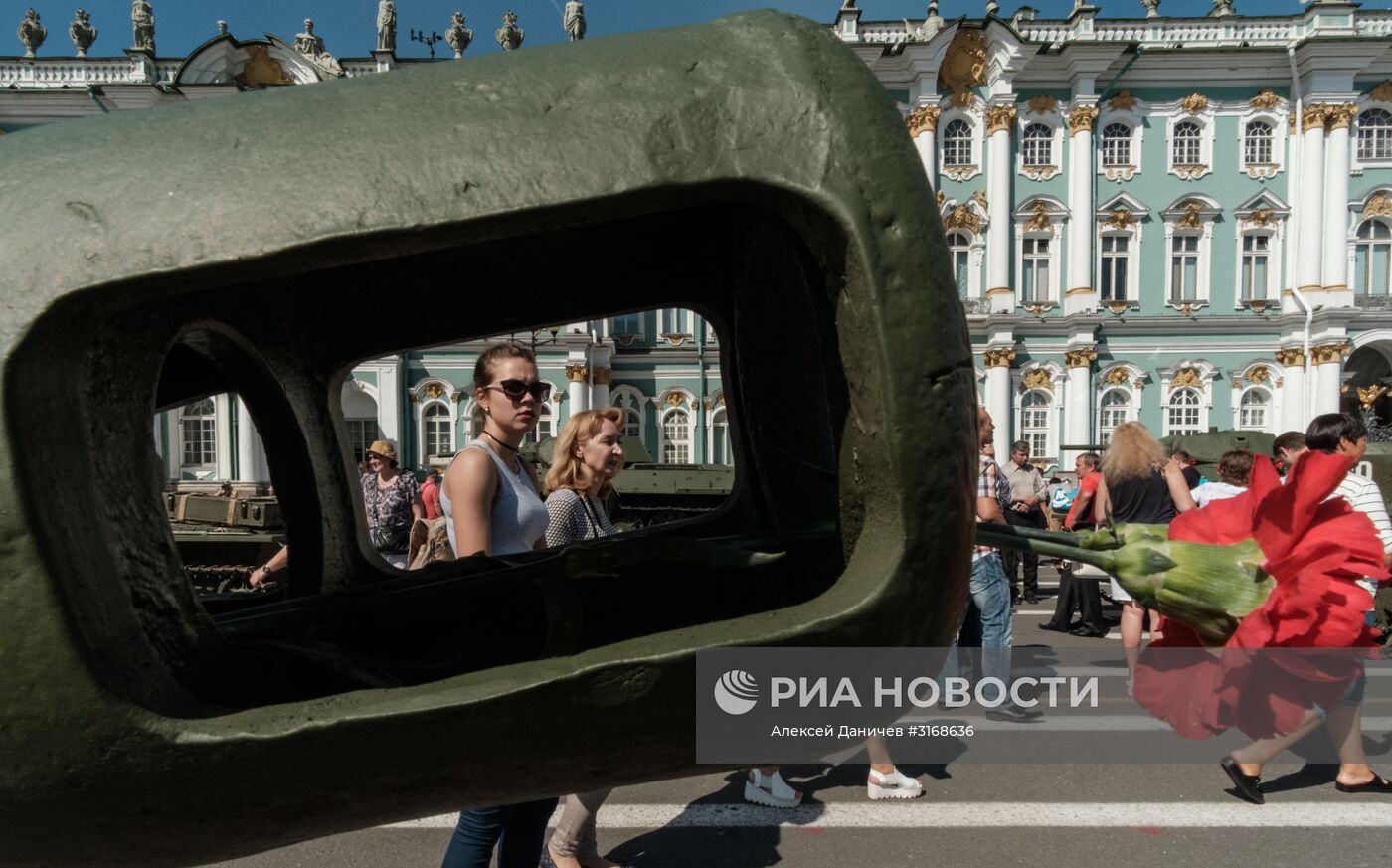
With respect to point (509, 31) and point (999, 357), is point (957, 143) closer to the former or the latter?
point (999, 357)

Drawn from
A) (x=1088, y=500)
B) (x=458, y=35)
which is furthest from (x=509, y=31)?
(x=1088, y=500)

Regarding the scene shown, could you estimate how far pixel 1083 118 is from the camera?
73.9 feet

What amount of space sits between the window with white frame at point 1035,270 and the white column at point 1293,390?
638 centimetres

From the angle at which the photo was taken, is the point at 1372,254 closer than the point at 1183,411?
Yes

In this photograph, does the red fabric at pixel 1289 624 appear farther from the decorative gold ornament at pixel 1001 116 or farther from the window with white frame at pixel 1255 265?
the window with white frame at pixel 1255 265

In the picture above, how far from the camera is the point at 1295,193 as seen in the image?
2269 centimetres

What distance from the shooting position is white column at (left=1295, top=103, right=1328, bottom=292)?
22.2 metres

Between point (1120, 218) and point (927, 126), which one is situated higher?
point (927, 126)

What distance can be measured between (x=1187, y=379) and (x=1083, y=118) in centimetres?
741

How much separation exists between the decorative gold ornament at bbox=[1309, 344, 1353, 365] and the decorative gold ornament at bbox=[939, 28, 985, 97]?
1096cm

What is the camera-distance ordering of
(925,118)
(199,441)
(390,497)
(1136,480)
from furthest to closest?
(925,118) → (199,441) → (390,497) → (1136,480)

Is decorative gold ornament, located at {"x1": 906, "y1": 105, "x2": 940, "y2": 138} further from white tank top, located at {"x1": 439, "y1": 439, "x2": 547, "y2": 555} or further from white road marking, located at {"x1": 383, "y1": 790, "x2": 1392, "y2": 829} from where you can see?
white tank top, located at {"x1": 439, "y1": 439, "x2": 547, "y2": 555}

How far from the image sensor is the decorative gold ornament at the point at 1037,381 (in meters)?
23.0

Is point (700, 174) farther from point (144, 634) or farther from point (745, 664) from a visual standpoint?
point (144, 634)
